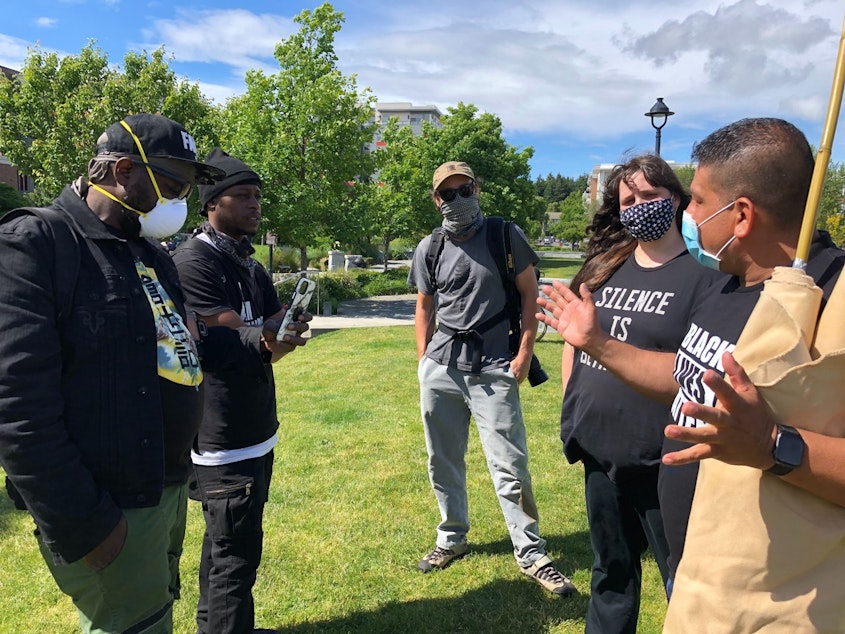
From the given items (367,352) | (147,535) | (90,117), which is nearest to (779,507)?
(147,535)

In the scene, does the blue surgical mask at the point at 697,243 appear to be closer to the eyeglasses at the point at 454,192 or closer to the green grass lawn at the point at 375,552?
the eyeglasses at the point at 454,192

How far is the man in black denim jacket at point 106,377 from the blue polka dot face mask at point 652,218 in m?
1.89

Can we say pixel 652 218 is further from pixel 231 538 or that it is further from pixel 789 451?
pixel 231 538

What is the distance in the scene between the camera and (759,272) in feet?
5.61

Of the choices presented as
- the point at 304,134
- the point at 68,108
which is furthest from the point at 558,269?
the point at 68,108

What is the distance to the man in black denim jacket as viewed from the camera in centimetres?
177

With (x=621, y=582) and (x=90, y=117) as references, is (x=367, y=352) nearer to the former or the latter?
(x=621, y=582)

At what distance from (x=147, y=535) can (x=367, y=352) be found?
9.35 meters

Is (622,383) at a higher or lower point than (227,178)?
lower

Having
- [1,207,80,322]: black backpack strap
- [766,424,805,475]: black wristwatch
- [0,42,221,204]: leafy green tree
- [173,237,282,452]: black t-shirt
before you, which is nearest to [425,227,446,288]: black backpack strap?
[173,237,282,452]: black t-shirt

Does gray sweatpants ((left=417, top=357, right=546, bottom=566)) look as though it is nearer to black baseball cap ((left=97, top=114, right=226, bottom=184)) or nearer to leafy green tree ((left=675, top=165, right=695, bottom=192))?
leafy green tree ((left=675, top=165, right=695, bottom=192))

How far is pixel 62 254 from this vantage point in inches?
74.2

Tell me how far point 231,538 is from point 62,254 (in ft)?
5.02

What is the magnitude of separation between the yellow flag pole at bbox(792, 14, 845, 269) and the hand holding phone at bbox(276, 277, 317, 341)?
192 cm
